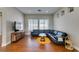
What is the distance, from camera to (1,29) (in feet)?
17.0

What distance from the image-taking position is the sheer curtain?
1077cm

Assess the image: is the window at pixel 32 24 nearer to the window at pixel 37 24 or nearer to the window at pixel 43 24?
the window at pixel 37 24

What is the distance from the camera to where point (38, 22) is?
10938 mm

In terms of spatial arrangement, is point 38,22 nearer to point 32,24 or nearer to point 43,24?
point 43,24

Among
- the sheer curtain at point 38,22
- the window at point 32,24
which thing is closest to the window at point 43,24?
the sheer curtain at point 38,22

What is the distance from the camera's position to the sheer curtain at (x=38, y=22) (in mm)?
10773

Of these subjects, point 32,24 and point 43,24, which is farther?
point 43,24

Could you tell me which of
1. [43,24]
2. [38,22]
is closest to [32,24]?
[38,22]
